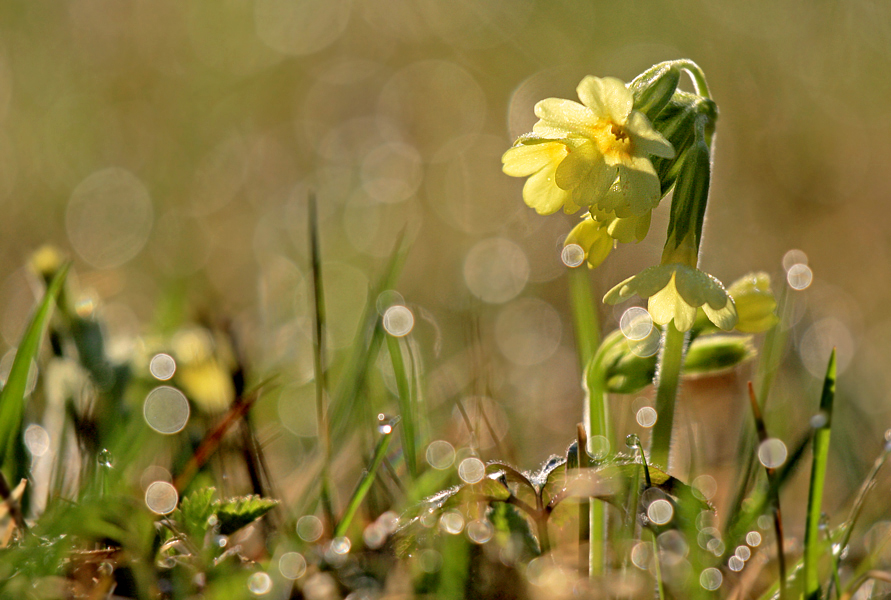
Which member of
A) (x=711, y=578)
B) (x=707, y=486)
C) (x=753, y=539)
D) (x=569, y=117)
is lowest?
(x=707, y=486)

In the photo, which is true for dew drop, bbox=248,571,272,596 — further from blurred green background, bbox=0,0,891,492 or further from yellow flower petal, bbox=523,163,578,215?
blurred green background, bbox=0,0,891,492

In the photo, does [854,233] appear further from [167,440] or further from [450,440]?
[167,440]

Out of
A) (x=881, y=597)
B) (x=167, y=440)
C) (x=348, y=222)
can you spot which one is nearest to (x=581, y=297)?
(x=881, y=597)

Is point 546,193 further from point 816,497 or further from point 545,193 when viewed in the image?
point 816,497

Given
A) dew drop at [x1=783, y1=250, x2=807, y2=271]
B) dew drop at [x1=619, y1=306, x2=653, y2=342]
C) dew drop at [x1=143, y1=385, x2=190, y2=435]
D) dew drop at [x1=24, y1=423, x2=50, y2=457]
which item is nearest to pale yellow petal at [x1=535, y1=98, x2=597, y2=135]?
dew drop at [x1=619, y1=306, x2=653, y2=342]

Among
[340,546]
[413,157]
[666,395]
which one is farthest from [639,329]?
[413,157]

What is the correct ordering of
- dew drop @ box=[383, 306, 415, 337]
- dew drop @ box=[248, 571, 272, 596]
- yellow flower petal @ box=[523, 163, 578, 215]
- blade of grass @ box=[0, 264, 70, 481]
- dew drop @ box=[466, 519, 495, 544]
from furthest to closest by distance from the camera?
dew drop @ box=[383, 306, 415, 337]
yellow flower petal @ box=[523, 163, 578, 215]
blade of grass @ box=[0, 264, 70, 481]
dew drop @ box=[466, 519, 495, 544]
dew drop @ box=[248, 571, 272, 596]
